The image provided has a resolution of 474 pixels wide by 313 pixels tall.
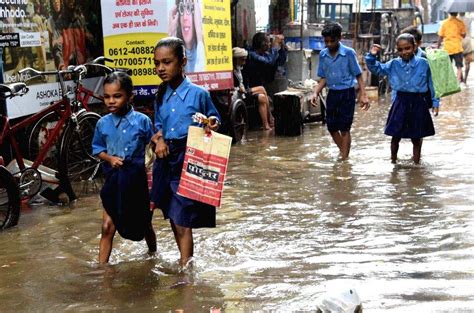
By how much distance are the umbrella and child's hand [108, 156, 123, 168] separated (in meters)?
16.3

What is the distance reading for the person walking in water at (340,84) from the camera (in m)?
9.49

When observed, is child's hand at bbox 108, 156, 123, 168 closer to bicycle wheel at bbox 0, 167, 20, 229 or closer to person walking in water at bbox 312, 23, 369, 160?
bicycle wheel at bbox 0, 167, 20, 229

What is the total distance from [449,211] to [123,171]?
2925 millimetres

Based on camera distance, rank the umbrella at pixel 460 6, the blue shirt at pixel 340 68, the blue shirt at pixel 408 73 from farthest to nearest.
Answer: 1. the umbrella at pixel 460 6
2. the blue shirt at pixel 340 68
3. the blue shirt at pixel 408 73

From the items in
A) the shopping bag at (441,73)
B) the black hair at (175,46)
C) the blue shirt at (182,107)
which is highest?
the black hair at (175,46)

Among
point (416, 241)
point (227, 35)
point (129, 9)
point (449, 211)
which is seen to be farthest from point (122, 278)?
point (227, 35)

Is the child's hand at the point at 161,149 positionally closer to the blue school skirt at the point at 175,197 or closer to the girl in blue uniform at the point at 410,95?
the blue school skirt at the point at 175,197

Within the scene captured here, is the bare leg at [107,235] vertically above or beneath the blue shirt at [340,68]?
beneath

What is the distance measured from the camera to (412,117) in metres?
9.18

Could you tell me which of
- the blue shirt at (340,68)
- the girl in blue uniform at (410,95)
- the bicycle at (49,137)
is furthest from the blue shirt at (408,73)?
the bicycle at (49,137)

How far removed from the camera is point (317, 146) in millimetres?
10992

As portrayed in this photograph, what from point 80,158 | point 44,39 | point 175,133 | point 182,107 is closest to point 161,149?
point 175,133

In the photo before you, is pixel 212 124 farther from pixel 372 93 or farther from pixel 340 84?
pixel 372 93

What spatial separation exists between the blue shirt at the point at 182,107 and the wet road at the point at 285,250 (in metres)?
0.92
